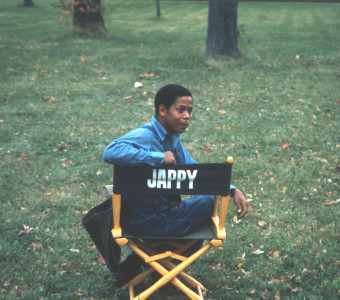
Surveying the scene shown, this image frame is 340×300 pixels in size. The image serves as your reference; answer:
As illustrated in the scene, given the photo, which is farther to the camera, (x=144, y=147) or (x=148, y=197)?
(x=148, y=197)

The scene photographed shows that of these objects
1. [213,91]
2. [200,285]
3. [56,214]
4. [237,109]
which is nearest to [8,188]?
[56,214]

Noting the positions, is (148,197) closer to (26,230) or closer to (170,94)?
(170,94)

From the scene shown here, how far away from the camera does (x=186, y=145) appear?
23.0ft

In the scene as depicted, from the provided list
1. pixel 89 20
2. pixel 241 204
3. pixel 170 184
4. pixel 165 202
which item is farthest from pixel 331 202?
pixel 89 20

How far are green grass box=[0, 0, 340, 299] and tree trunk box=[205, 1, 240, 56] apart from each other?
47 cm

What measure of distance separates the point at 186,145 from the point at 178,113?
3751 mm

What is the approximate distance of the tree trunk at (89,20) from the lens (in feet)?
50.2

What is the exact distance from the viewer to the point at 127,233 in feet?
10.3

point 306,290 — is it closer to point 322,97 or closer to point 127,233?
point 127,233

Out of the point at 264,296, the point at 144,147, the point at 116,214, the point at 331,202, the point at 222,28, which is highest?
the point at 144,147

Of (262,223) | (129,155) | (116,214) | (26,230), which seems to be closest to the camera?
(129,155)

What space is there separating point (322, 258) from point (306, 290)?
0.53m

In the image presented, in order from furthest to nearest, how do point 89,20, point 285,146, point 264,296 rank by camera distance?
point 89,20 < point 285,146 < point 264,296

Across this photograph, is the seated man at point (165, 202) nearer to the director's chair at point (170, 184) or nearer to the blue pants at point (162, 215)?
the blue pants at point (162, 215)
